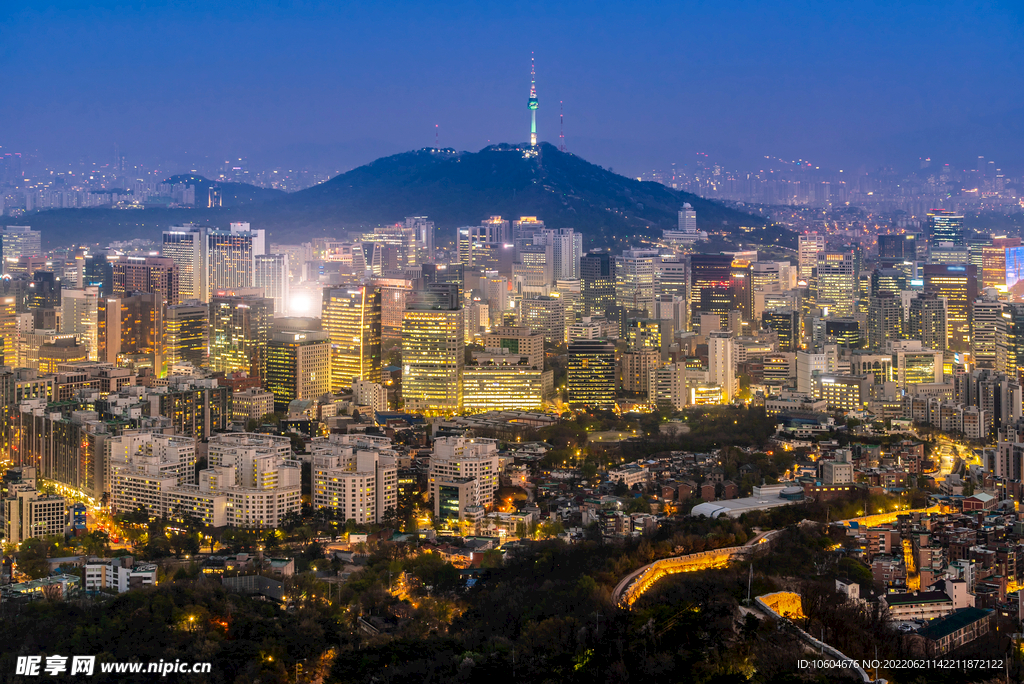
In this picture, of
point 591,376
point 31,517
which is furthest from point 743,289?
point 31,517

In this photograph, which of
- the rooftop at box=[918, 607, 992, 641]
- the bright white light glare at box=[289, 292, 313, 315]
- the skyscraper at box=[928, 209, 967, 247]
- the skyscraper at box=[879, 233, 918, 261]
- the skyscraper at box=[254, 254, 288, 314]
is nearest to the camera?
the rooftop at box=[918, 607, 992, 641]

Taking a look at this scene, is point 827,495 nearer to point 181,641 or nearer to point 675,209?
point 181,641

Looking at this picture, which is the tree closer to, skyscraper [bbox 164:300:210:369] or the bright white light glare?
skyscraper [bbox 164:300:210:369]

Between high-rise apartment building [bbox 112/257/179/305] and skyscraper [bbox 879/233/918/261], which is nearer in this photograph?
high-rise apartment building [bbox 112/257/179/305]

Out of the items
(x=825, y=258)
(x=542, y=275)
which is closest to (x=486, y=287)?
(x=542, y=275)

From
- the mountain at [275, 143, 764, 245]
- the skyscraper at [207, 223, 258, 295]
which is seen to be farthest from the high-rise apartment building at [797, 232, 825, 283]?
the skyscraper at [207, 223, 258, 295]
